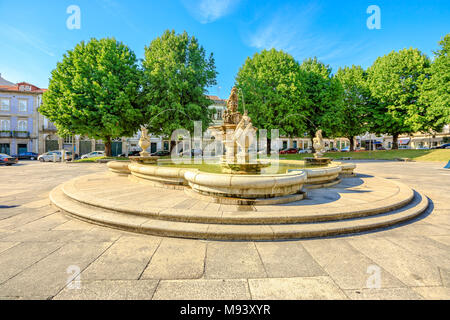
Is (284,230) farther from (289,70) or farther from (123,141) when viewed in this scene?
(123,141)

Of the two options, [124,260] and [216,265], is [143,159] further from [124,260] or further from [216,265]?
[216,265]

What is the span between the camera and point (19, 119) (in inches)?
1554

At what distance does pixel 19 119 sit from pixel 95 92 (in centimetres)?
3191

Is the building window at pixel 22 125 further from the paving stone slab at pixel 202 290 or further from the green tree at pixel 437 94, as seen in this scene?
the green tree at pixel 437 94

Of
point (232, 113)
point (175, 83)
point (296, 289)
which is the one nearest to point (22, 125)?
point (175, 83)

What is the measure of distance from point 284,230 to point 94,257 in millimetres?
3400

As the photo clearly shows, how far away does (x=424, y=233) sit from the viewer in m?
4.18

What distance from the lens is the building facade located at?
3859 centimetres

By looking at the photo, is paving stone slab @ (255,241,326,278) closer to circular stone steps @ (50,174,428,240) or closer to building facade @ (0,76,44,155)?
circular stone steps @ (50,174,428,240)

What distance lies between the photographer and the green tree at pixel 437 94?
23969 millimetres

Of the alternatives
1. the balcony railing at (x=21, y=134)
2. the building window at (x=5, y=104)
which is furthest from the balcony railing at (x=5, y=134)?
the building window at (x=5, y=104)

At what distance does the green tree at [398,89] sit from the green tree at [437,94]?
2.74 ft

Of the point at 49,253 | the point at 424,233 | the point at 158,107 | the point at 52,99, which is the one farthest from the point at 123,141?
the point at 424,233

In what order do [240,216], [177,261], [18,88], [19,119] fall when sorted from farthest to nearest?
1. [18,88]
2. [19,119]
3. [240,216]
4. [177,261]
